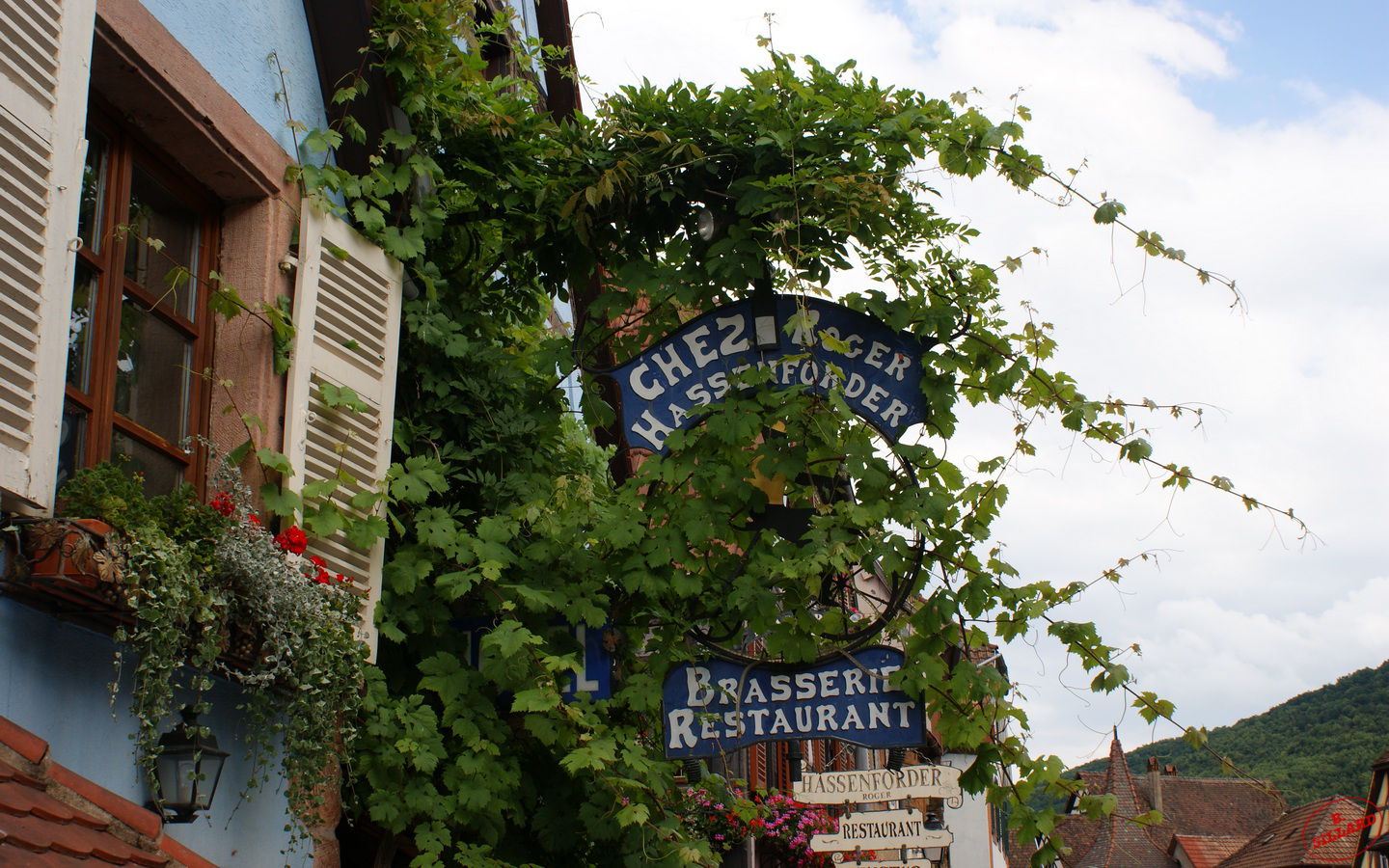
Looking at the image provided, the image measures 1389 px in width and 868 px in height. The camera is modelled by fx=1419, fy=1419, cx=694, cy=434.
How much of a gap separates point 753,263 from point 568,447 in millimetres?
1525

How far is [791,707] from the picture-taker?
5172 millimetres

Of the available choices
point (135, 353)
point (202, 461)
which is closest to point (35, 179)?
point (135, 353)

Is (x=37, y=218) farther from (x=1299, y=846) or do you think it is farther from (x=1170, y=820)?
(x=1170, y=820)

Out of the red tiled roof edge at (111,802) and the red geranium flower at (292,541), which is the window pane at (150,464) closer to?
the red geranium flower at (292,541)

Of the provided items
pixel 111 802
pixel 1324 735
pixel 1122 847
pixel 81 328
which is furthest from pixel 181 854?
pixel 1122 847

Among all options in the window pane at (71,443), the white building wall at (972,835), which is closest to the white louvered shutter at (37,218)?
the window pane at (71,443)

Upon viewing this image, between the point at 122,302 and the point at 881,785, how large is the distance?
590cm

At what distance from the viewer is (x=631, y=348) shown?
620 centimetres

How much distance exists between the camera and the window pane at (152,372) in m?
4.34

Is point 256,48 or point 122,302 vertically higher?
point 256,48

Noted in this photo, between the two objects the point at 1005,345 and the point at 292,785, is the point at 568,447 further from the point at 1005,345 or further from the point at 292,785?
the point at 292,785

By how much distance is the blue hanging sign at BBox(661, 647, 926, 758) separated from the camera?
5.09 metres

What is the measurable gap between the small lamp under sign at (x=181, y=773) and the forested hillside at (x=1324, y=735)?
39.8 m

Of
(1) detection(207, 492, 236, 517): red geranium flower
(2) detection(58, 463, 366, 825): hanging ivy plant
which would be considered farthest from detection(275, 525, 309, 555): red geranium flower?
(1) detection(207, 492, 236, 517): red geranium flower
